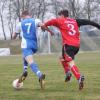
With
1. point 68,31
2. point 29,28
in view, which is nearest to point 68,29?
point 68,31

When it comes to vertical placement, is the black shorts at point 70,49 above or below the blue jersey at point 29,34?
below

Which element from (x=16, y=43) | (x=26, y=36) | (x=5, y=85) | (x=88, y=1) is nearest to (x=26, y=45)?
(x=26, y=36)

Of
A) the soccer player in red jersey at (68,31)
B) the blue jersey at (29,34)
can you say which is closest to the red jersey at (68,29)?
the soccer player in red jersey at (68,31)

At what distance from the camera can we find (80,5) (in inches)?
3258

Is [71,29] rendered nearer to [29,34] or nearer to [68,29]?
[68,29]

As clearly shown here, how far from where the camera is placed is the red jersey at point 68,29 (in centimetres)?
1151

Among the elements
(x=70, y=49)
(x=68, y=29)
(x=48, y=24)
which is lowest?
(x=70, y=49)

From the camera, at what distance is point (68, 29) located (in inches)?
454

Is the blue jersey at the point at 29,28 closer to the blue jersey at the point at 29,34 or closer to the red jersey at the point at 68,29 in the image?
the blue jersey at the point at 29,34

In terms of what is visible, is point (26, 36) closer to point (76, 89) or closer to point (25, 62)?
point (25, 62)

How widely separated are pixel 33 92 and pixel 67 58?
1321mm

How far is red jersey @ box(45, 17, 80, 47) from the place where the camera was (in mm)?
11508

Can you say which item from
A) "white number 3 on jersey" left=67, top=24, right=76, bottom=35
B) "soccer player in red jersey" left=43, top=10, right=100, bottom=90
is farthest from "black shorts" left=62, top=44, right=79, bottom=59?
"white number 3 on jersey" left=67, top=24, right=76, bottom=35

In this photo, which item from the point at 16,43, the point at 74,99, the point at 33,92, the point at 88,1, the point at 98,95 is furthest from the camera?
the point at 88,1
